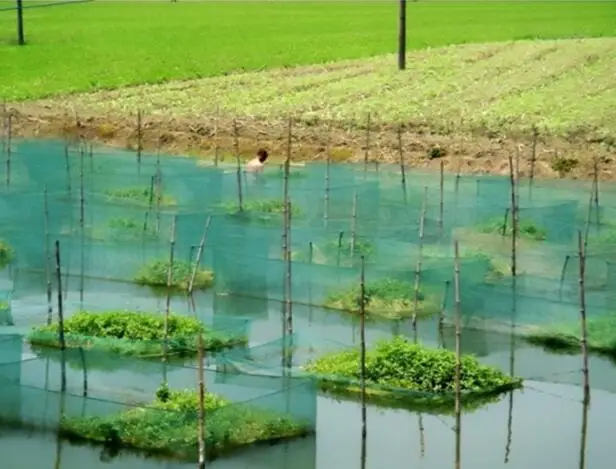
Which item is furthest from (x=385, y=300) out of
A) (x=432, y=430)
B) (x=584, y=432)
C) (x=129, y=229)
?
(x=129, y=229)

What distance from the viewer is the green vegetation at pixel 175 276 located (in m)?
16.5

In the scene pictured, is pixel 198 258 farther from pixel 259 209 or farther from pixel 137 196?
pixel 137 196

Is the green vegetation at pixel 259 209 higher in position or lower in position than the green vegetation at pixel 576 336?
higher

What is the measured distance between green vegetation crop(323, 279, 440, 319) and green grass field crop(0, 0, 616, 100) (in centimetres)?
1711

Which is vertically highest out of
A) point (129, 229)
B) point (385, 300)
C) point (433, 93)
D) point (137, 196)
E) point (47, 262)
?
point (433, 93)

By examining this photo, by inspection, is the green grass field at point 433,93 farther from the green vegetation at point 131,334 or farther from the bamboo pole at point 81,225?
the green vegetation at point 131,334

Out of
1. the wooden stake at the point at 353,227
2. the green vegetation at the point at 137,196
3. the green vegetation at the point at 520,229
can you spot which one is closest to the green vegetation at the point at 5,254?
the green vegetation at the point at 137,196

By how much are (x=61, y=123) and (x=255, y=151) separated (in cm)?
445

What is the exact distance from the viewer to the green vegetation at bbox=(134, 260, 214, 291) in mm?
16453

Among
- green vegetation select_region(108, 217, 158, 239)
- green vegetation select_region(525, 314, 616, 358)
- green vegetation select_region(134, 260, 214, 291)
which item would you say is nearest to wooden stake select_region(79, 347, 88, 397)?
green vegetation select_region(134, 260, 214, 291)

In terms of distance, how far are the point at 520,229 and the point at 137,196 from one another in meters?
5.02

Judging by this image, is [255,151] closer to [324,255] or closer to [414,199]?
[414,199]

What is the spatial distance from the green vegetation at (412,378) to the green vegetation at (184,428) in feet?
4.18

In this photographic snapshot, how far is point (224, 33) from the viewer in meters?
45.4
